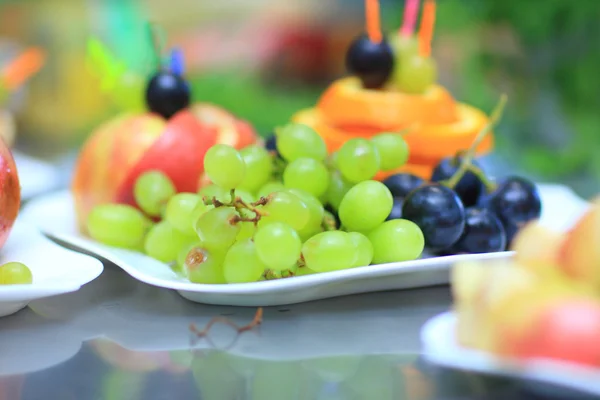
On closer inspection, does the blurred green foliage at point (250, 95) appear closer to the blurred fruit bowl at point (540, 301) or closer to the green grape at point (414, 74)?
the green grape at point (414, 74)

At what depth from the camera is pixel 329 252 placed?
2.09 feet

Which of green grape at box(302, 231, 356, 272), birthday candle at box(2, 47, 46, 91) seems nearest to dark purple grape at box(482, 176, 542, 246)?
green grape at box(302, 231, 356, 272)

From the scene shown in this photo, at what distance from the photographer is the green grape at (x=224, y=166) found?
2.20 ft

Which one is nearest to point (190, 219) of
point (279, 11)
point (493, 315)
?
point (493, 315)

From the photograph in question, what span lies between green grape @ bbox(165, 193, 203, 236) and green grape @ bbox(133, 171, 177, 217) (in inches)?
3.5

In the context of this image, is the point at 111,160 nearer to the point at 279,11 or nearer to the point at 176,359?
the point at 176,359

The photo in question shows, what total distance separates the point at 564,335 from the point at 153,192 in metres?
→ 0.53

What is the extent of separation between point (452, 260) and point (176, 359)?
26cm

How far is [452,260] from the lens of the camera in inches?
26.3

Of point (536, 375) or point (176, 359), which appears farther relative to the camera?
point (176, 359)

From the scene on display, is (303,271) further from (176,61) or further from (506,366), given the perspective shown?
(176,61)

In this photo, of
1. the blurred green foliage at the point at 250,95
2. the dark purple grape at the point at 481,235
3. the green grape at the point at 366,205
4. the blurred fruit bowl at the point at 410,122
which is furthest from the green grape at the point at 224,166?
the blurred green foliage at the point at 250,95

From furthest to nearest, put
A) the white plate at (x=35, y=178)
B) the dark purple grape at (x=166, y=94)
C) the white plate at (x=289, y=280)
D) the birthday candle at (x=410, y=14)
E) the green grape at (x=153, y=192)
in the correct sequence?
the white plate at (x=35, y=178) → the birthday candle at (x=410, y=14) → the dark purple grape at (x=166, y=94) → the green grape at (x=153, y=192) → the white plate at (x=289, y=280)

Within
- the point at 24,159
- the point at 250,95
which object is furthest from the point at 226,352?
the point at 250,95
